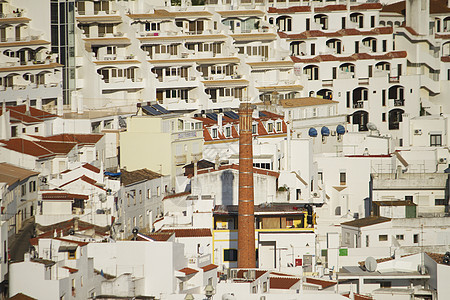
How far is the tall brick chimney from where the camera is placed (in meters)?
59.2

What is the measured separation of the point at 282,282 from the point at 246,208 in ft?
19.8

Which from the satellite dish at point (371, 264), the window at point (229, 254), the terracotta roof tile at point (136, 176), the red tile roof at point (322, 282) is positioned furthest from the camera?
the terracotta roof tile at point (136, 176)

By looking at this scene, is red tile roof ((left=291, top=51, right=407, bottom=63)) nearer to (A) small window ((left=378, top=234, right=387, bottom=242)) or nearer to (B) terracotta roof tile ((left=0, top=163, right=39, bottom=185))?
(A) small window ((left=378, top=234, right=387, bottom=242))

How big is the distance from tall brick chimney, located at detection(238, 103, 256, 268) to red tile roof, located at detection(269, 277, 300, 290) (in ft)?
13.8

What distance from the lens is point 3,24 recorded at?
284 feet

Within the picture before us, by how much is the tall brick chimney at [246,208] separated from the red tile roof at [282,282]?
4216 millimetres

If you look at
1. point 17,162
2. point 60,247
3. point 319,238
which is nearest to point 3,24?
point 17,162

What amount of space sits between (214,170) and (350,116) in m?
30.4

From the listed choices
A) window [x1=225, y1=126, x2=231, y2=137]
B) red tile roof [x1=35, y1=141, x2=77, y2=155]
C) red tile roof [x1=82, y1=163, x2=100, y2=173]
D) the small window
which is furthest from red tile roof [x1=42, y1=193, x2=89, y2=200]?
Result: window [x1=225, y1=126, x2=231, y2=137]

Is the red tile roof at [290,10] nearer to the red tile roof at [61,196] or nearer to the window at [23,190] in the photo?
the red tile roof at [61,196]

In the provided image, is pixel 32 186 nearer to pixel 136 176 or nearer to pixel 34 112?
pixel 136 176

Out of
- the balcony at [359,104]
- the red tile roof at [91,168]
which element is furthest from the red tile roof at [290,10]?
the red tile roof at [91,168]

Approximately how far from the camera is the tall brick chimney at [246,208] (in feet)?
194

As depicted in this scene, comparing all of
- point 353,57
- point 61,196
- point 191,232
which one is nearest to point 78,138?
point 61,196
